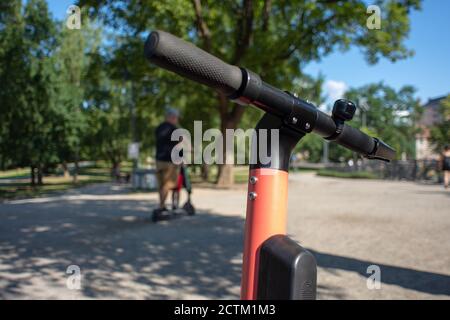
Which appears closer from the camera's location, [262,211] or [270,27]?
[262,211]

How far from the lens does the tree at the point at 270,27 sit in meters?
12.3

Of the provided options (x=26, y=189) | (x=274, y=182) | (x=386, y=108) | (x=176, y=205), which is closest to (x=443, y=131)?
(x=386, y=108)

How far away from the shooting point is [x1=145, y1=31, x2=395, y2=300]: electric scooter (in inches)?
41.2

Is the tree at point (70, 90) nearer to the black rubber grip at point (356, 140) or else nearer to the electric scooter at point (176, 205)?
the electric scooter at point (176, 205)

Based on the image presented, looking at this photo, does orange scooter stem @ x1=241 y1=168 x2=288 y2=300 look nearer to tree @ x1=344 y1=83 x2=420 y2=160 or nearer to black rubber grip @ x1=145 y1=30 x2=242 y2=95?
black rubber grip @ x1=145 y1=30 x2=242 y2=95

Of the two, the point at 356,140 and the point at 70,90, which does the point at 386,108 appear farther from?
the point at 356,140

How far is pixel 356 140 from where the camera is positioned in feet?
4.40

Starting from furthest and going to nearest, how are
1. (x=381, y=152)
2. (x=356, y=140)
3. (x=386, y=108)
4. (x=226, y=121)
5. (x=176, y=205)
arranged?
(x=386, y=108) → (x=226, y=121) → (x=176, y=205) → (x=381, y=152) → (x=356, y=140)

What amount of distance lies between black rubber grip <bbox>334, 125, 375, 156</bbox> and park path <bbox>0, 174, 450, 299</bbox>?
258cm

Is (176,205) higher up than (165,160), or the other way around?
(165,160)

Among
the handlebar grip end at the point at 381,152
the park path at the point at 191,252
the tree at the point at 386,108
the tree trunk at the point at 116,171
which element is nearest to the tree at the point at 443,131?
the tree at the point at 386,108

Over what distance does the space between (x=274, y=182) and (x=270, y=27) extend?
15.9 meters

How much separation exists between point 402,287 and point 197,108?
18.4 meters

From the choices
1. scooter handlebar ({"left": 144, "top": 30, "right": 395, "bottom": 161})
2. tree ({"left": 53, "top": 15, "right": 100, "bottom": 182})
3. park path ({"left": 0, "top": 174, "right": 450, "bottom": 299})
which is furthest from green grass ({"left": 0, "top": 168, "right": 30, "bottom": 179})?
scooter handlebar ({"left": 144, "top": 30, "right": 395, "bottom": 161})
